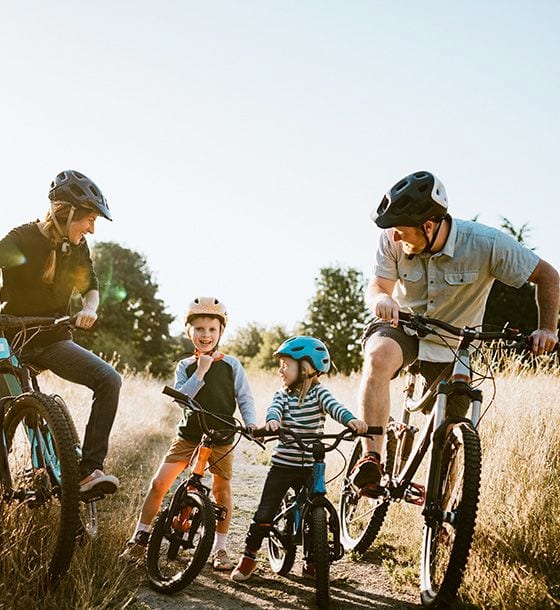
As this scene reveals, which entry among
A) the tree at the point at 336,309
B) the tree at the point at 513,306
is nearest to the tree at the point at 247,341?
the tree at the point at 336,309

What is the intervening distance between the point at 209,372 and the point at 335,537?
1.42 m

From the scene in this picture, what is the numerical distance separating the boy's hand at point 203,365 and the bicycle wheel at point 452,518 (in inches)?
66.9

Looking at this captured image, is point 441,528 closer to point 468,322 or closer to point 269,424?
point 269,424

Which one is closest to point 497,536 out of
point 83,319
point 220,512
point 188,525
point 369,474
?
point 369,474

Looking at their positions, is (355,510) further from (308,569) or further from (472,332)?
(472,332)

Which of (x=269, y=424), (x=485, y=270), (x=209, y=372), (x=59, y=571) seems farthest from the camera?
(x=209, y=372)

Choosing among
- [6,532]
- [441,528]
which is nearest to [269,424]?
[441,528]

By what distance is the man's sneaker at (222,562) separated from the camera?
4344mm

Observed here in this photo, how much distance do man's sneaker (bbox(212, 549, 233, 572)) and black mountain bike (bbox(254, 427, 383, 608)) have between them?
0.36 metres

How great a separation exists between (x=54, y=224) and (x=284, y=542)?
8.48 ft

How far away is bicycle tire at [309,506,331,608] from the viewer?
3607 millimetres

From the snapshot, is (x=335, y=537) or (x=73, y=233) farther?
(x=73, y=233)

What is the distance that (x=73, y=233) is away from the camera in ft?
14.1

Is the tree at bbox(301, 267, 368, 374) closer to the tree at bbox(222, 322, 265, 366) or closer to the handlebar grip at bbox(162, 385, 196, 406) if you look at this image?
the tree at bbox(222, 322, 265, 366)
